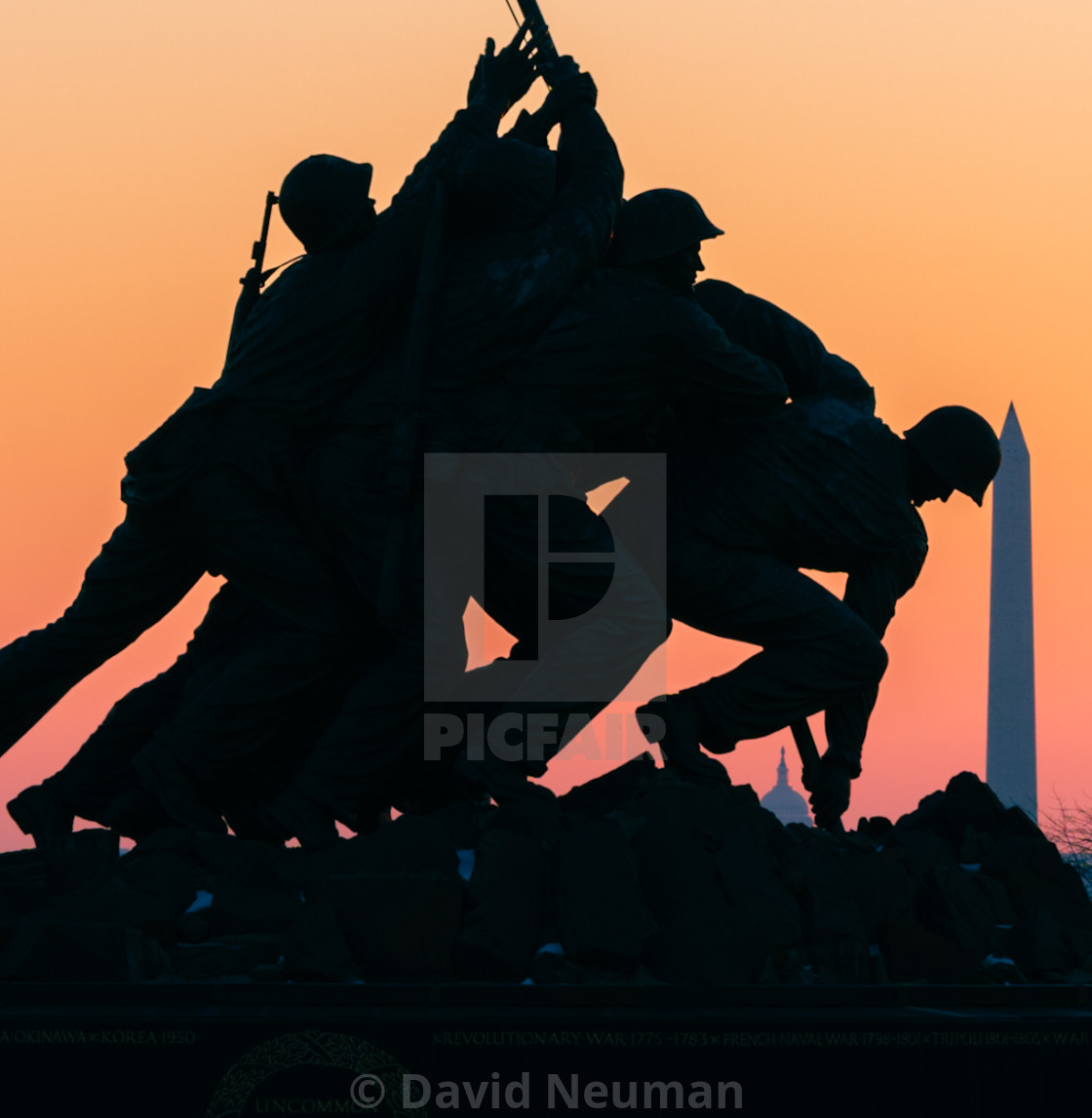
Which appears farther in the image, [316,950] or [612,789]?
[612,789]

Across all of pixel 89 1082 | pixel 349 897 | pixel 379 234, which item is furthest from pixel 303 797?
pixel 379 234

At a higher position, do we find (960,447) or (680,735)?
A: (960,447)

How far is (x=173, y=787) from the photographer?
738 cm

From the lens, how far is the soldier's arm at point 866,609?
791 centimetres

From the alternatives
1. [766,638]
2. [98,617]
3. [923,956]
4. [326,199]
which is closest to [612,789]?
[766,638]

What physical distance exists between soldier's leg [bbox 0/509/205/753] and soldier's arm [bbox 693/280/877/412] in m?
2.40

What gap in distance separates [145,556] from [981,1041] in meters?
3.72

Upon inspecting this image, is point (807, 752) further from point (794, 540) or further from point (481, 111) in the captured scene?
point (481, 111)

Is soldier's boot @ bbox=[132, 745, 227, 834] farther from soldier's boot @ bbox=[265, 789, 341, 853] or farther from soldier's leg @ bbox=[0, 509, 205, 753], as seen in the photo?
soldier's leg @ bbox=[0, 509, 205, 753]

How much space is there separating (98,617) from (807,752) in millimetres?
2969

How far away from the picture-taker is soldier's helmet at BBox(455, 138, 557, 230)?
291 inches

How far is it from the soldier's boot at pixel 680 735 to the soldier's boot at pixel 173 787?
171 centimetres

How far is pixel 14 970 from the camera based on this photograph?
601cm

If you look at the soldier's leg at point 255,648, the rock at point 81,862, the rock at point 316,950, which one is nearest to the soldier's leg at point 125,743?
the soldier's leg at point 255,648
